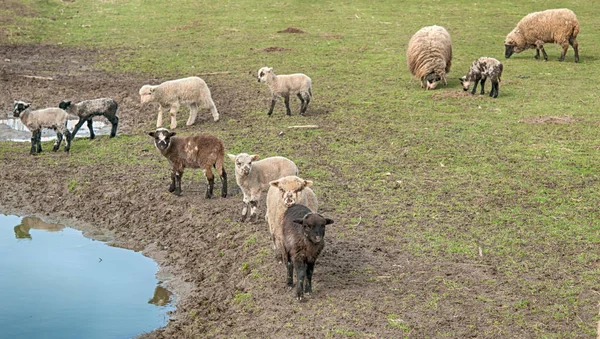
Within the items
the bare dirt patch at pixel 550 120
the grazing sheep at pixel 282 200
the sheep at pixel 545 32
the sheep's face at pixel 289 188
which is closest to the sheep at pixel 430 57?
the bare dirt patch at pixel 550 120

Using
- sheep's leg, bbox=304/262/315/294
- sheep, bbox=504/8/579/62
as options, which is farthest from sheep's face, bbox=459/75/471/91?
sheep's leg, bbox=304/262/315/294

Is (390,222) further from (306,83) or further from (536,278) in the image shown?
(306,83)

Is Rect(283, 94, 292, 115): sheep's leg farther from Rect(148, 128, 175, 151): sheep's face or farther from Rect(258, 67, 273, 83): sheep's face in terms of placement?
Rect(148, 128, 175, 151): sheep's face

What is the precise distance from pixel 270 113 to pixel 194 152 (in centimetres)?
486

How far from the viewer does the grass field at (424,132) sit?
9.49m

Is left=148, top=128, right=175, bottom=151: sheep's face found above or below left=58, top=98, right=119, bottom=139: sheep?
above

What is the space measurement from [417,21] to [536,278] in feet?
70.9

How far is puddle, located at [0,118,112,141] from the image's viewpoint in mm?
16234

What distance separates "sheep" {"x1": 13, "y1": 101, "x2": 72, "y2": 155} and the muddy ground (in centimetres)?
22

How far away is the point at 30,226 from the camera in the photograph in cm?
1218

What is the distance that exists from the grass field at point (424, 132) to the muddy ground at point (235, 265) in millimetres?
106

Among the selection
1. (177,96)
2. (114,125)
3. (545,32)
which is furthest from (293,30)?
(114,125)

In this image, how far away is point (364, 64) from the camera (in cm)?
2247

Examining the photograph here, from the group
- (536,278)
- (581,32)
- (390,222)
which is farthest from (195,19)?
(536,278)
